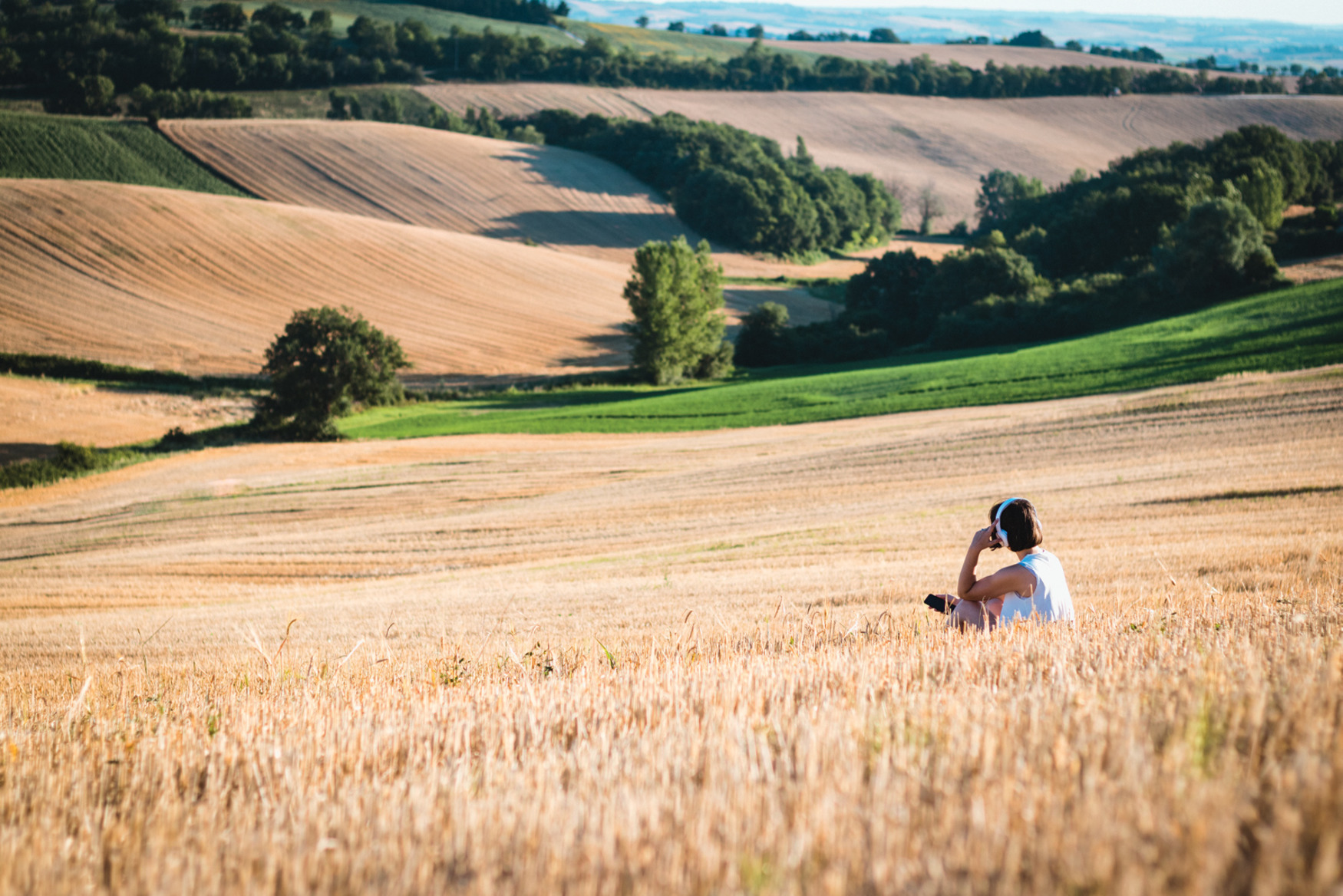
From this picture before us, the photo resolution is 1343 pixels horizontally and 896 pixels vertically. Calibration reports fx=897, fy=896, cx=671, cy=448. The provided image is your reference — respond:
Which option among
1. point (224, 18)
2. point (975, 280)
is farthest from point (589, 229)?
point (224, 18)

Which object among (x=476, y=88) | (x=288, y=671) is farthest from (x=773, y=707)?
(x=476, y=88)

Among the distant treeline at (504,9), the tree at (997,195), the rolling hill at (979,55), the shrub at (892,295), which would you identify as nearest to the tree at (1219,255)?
the shrub at (892,295)

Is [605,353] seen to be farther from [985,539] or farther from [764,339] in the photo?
[985,539]

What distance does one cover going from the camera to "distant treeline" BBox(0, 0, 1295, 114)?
111m

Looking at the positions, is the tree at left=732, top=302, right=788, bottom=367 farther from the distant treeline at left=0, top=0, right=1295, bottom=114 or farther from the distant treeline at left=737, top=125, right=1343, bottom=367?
the distant treeline at left=0, top=0, right=1295, bottom=114

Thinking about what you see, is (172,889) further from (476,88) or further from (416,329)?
(476,88)

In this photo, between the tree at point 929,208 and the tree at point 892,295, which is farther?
the tree at point 929,208

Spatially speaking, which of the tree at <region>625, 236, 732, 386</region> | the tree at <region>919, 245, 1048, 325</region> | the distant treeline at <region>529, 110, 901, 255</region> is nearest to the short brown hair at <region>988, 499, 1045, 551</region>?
the tree at <region>625, 236, 732, 386</region>

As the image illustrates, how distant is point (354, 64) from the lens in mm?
135875

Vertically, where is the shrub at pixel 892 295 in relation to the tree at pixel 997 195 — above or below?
below

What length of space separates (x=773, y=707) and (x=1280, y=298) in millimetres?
55338

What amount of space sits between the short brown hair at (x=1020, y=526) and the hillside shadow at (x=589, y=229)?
335ft

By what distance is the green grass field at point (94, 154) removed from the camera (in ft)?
293

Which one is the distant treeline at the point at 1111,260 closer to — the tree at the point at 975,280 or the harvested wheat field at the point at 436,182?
the tree at the point at 975,280
